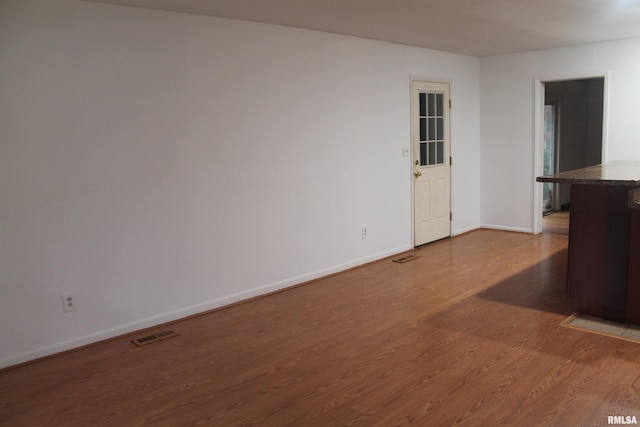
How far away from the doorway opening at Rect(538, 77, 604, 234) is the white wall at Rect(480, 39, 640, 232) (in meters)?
1.61

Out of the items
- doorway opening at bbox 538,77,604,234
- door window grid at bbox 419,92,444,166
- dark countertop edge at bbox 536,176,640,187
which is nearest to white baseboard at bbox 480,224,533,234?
door window grid at bbox 419,92,444,166

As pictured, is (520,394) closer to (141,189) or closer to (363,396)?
(363,396)

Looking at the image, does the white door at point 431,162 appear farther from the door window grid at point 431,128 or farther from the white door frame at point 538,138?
the white door frame at point 538,138

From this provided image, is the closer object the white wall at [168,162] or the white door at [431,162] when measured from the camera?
the white wall at [168,162]

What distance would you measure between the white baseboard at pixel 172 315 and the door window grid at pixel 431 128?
1621 mm

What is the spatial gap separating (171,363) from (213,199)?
1429 mm

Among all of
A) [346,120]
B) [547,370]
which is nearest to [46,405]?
[547,370]

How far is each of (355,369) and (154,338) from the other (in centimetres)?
155

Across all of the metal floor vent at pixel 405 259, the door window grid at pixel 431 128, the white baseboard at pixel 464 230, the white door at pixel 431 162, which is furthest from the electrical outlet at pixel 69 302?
the white baseboard at pixel 464 230

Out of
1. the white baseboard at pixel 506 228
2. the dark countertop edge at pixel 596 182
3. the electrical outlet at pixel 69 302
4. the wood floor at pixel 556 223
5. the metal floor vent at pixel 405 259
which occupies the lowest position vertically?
the metal floor vent at pixel 405 259

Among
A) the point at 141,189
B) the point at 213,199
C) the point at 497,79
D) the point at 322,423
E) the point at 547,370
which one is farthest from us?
the point at 497,79

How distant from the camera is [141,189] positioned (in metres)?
3.75

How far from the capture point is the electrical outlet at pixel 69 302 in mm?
3432

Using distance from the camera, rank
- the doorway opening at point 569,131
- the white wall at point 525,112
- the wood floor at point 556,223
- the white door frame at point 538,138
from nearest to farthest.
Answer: the white wall at point 525,112 < the white door frame at point 538,138 < the wood floor at point 556,223 < the doorway opening at point 569,131
